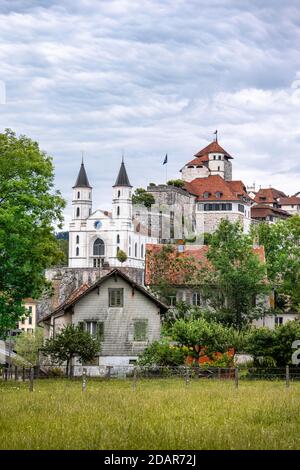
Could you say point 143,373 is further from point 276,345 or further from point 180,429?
point 180,429

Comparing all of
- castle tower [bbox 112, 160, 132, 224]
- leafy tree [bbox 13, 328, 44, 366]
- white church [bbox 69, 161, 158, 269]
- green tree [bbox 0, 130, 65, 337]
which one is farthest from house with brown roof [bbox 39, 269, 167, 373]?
castle tower [bbox 112, 160, 132, 224]

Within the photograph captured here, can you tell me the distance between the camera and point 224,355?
50.5 meters

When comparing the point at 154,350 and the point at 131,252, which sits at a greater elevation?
the point at 131,252

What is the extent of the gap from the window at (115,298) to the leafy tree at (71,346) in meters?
8.38

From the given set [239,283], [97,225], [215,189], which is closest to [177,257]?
[239,283]

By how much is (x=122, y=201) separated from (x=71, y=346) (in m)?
149

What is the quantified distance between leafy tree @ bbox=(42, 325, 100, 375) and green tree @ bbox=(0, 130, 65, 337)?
221 centimetres

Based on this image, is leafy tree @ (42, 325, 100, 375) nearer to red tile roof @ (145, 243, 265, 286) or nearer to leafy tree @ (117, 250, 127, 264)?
red tile roof @ (145, 243, 265, 286)

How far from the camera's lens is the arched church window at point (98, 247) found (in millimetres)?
181650

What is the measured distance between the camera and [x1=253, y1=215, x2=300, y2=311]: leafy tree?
3538 inches
